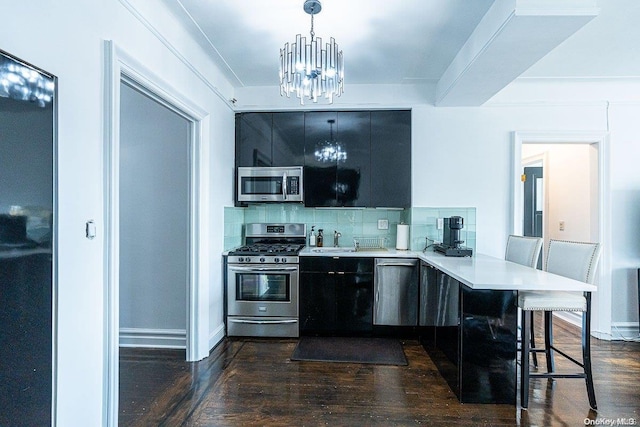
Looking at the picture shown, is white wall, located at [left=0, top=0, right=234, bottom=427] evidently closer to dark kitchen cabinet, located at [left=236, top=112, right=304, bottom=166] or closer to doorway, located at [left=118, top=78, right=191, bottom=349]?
doorway, located at [left=118, top=78, right=191, bottom=349]

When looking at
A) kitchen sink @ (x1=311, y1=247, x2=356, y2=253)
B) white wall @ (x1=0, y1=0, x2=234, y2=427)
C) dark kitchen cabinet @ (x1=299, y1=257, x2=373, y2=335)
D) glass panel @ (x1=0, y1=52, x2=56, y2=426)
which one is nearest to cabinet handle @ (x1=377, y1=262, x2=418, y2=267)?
dark kitchen cabinet @ (x1=299, y1=257, x2=373, y2=335)

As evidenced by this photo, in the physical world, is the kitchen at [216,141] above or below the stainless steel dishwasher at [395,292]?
above

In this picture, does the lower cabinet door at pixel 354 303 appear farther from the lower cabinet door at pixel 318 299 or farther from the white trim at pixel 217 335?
the white trim at pixel 217 335

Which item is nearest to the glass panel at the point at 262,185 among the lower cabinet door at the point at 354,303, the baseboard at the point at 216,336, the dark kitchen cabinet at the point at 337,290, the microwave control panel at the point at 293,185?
the microwave control panel at the point at 293,185

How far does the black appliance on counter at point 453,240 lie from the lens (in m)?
3.23

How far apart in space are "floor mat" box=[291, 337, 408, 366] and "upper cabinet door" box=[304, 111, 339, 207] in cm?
143

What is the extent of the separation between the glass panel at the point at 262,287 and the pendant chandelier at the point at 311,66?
1.89 m

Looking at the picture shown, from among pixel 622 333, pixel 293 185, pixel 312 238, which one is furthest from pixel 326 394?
pixel 622 333

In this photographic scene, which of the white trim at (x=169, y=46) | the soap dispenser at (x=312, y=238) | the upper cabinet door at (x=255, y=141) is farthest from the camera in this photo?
the soap dispenser at (x=312, y=238)

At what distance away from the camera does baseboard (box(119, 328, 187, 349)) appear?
3256mm

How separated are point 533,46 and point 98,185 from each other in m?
2.81

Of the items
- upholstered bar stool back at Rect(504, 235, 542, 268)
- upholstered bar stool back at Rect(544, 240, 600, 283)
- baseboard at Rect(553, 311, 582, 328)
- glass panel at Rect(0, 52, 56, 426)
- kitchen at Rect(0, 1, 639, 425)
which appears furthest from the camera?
baseboard at Rect(553, 311, 582, 328)

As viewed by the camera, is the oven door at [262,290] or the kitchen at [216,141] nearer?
the kitchen at [216,141]

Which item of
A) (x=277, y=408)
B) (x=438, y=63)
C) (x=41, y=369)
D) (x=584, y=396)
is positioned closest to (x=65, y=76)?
(x=41, y=369)
